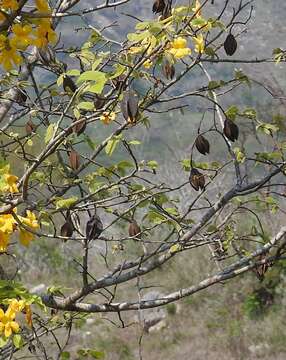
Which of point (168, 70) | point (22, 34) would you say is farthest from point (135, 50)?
point (22, 34)

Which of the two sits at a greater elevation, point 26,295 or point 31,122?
point 31,122

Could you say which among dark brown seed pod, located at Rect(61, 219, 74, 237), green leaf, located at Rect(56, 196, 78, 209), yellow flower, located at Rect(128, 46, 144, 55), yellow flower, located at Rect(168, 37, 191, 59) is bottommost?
green leaf, located at Rect(56, 196, 78, 209)

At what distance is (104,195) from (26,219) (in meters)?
0.90

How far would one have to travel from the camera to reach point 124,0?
78.2 inches

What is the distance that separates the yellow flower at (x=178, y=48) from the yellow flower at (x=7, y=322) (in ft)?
2.85

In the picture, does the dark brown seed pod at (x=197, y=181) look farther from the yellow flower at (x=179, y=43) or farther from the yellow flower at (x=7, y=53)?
the yellow flower at (x=7, y=53)

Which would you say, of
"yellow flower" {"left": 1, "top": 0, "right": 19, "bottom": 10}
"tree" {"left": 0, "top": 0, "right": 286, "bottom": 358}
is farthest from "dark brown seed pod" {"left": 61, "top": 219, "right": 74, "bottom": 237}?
"yellow flower" {"left": 1, "top": 0, "right": 19, "bottom": 10}

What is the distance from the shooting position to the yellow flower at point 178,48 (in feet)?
6.13

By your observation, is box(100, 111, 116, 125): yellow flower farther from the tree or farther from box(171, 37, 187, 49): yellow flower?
box(171, 37, 187, 49): yellow flower

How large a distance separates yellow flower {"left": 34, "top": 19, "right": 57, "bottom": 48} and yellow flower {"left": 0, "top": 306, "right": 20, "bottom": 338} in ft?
2.46

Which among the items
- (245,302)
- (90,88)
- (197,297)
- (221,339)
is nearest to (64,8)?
(90,88)

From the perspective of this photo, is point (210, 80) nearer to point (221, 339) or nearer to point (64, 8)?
point (64, 8)

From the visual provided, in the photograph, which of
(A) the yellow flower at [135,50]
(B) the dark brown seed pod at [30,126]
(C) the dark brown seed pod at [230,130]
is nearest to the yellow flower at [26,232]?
(A) the yellow flower at [135,50]

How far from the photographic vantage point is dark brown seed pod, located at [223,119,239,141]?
2.29 meters
